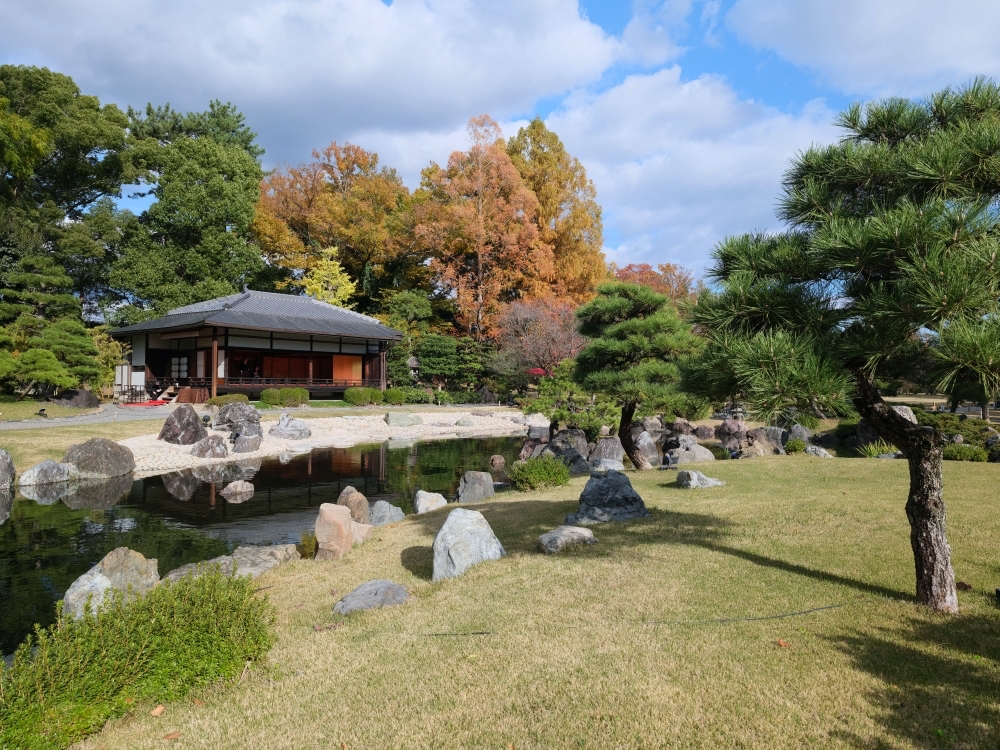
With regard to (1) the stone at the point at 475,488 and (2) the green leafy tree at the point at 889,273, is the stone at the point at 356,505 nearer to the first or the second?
(1) the stone at the point at 475,488

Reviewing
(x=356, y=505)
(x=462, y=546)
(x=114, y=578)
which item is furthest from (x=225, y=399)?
(x=462, y=546)

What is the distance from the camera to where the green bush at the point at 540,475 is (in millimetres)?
10195

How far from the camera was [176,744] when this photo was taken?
122 inches

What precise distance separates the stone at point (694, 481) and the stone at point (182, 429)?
1328 cm

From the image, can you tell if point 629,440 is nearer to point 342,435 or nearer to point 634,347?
point 634,347

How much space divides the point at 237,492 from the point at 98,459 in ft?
12.6

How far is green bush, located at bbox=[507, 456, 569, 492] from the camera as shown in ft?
33.4

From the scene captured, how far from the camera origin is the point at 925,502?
165 inches

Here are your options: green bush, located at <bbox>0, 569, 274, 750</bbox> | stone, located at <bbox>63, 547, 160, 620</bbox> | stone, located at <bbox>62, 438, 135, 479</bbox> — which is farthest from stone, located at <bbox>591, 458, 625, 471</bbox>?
stone, located at <bbox>62, 438, 135, 479</bbox>

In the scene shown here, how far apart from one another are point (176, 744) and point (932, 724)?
367 centimetres

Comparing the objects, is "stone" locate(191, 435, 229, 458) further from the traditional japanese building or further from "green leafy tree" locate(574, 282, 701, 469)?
"green leafy tree" locate(574, 282, 701, 469)

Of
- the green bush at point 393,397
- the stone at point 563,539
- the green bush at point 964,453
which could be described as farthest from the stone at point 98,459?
the green bush at point 964,453

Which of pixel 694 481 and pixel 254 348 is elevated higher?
pixel 254 348

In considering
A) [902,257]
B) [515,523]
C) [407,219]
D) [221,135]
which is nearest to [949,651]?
[902,257]
